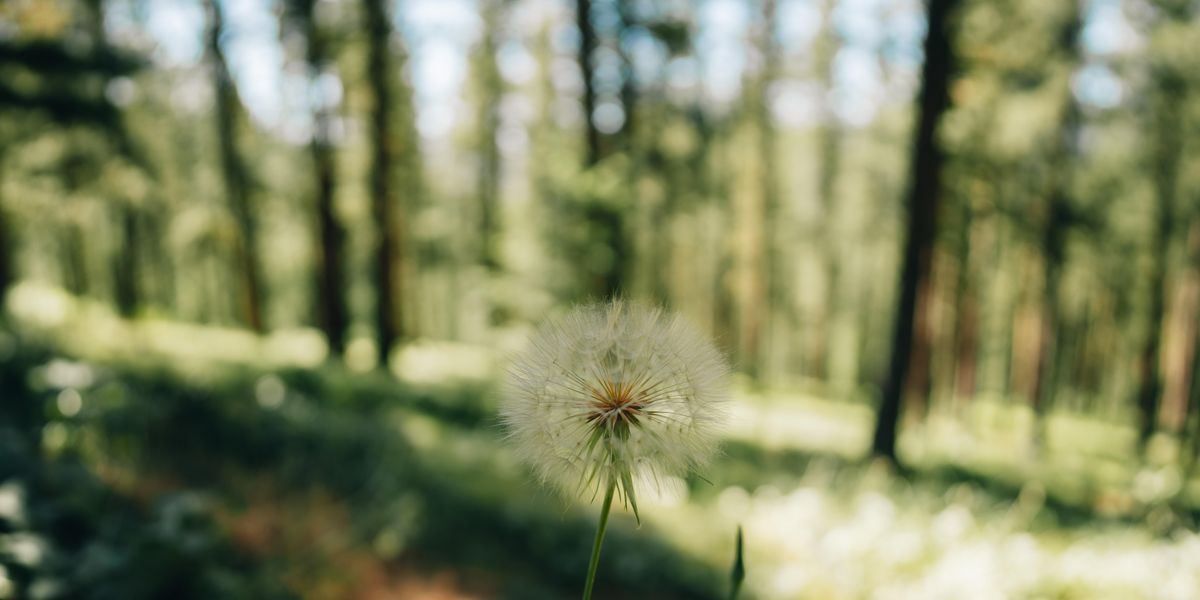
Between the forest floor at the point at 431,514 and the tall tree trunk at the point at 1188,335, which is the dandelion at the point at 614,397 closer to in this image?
the forest floor at the point at 431,514

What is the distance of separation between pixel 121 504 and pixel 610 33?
29.3ft

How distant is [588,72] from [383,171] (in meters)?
5.24

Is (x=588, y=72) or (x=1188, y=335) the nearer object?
(x=588, y=72)

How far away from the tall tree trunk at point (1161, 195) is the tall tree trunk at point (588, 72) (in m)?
12.6

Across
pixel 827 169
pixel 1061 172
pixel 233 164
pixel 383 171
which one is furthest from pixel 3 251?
pixel 827 169

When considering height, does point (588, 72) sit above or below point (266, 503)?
above

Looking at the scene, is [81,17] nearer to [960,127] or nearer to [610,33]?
[610,33]

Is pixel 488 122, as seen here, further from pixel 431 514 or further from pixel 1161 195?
pixel 1161 195

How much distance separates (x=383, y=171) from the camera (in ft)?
43.6

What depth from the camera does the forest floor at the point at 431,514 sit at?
4391mm

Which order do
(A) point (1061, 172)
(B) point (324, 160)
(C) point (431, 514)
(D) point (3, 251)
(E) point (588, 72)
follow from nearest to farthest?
(C) point (431, 514) < (E) point (588, 72) < (D) point (3, 251) < (B) point (324, 160) < (A) point (1061, 172)

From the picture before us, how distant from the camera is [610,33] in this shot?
415 inches

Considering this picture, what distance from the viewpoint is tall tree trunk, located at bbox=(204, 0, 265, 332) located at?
14204 mm

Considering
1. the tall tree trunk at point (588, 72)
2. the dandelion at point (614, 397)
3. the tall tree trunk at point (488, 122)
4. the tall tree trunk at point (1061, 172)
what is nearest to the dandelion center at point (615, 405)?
the dandelion at point (614, 397)
